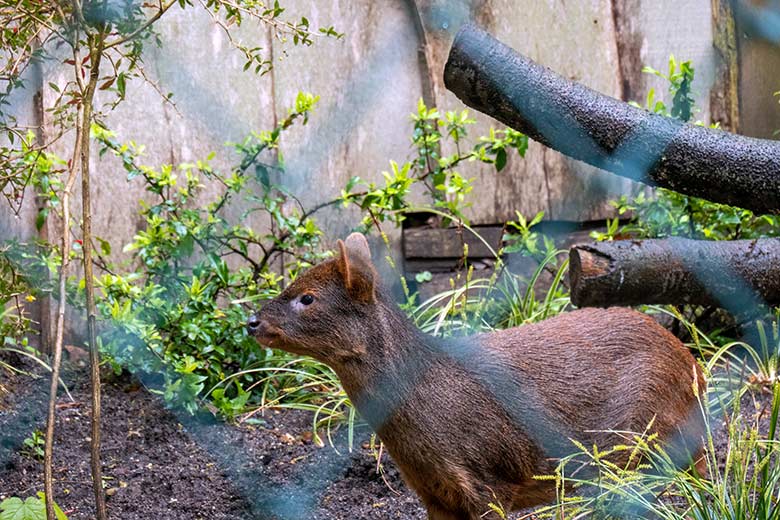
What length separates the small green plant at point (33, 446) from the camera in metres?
3.89

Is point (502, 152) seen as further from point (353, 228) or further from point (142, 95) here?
point (142, 95)

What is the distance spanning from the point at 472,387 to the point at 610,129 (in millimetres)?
1264

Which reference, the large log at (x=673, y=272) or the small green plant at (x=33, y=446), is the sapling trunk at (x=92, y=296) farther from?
the small green plant at (x=33, y=446)

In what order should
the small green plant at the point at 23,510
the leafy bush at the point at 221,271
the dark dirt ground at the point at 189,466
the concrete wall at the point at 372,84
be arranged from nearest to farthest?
the small green plant at the point at 23,510 → the dark dirt ground at the point at 189,466 → the leafy bush at the point at 221,271 → the concrete wall at the point at 372,84

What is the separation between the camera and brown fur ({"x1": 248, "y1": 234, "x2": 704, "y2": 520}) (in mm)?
3221

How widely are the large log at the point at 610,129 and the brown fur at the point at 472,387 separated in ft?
3.58

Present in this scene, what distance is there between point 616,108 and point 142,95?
2.89m

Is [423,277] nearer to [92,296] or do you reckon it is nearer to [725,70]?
[725,70]

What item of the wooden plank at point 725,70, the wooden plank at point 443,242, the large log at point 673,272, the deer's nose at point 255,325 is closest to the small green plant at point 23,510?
the deer's nose at point 255,325

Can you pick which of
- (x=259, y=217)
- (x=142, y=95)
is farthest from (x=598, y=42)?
(x=142, y=95)

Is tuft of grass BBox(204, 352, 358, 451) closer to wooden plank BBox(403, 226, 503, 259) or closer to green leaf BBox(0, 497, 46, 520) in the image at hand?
wooden plank BBox(403, 226, 503, 259)

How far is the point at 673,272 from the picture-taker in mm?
2256

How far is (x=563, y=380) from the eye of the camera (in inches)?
134

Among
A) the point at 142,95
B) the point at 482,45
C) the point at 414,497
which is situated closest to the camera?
the point at 482,45
